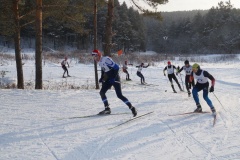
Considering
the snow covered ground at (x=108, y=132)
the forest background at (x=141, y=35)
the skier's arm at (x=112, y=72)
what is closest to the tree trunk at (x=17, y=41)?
the snow covered ground at (x=108, y=132)

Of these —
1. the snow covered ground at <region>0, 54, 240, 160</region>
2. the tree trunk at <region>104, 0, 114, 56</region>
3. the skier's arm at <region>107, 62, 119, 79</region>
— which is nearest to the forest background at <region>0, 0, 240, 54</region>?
the tree trunk at <region>104, 0, 114, 56</region>

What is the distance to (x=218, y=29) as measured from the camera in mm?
66500

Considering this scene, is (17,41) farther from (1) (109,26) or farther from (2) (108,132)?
(2) (108,132)

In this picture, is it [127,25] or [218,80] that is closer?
[218,80]

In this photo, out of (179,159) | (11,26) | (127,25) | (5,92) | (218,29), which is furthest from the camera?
(218,29)

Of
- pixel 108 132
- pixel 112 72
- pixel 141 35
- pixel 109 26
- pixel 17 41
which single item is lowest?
pixel 108 132

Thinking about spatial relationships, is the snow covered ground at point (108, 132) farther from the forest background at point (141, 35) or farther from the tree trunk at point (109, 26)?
the forest background at point (141, 35)

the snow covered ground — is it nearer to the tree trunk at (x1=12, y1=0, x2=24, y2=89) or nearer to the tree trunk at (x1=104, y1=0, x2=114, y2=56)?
the tree trunk at (x1=12, y1=0, x2=24, y2=89)

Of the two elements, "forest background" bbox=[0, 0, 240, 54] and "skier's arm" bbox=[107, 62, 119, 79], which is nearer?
"skier's arm" bbox=[107, 62, 119, 79]

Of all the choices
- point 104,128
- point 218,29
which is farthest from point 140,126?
point 218,29

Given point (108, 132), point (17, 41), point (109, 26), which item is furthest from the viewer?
point (109, 26)

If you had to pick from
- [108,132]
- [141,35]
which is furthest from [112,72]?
[141,35]

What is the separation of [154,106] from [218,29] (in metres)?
62.6

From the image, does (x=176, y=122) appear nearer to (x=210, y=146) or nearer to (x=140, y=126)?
(x=140, y=126)
